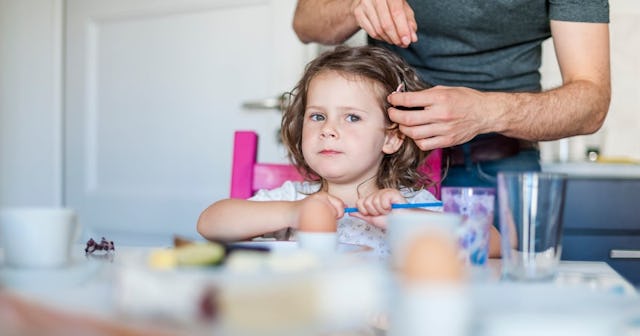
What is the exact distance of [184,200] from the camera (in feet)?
8.05

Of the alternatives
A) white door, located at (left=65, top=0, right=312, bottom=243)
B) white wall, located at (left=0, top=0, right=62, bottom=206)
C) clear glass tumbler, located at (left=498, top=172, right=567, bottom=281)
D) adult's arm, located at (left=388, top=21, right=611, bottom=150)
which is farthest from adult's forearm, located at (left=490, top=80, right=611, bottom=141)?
white wall, located at (left=0, top=0, right=62, bottom=206)

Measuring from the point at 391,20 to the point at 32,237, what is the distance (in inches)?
29.3

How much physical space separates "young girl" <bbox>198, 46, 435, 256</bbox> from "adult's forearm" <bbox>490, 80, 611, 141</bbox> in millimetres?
244

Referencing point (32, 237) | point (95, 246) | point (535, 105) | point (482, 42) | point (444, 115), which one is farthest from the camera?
point (482, 42)

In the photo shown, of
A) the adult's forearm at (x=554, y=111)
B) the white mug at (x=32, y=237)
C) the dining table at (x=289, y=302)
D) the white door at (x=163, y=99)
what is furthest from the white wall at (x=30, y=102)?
the dining table at (x=289, y=302)

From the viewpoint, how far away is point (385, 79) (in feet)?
4.80

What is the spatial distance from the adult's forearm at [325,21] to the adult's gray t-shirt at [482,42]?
14 cm

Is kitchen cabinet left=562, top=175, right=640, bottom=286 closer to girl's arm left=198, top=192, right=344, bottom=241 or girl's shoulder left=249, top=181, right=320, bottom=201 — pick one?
girl's shoulder left=249, top=181, right=320, bottom=201

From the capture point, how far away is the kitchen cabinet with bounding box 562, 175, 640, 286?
2158 mm

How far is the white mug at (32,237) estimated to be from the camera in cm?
68

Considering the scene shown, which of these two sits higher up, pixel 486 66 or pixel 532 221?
pixel 486 66

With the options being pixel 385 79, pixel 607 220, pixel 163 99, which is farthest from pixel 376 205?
pixel 163 99

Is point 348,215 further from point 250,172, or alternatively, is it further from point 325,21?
point 325,21

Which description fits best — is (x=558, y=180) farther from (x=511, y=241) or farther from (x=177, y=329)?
(x=177, y=329)
